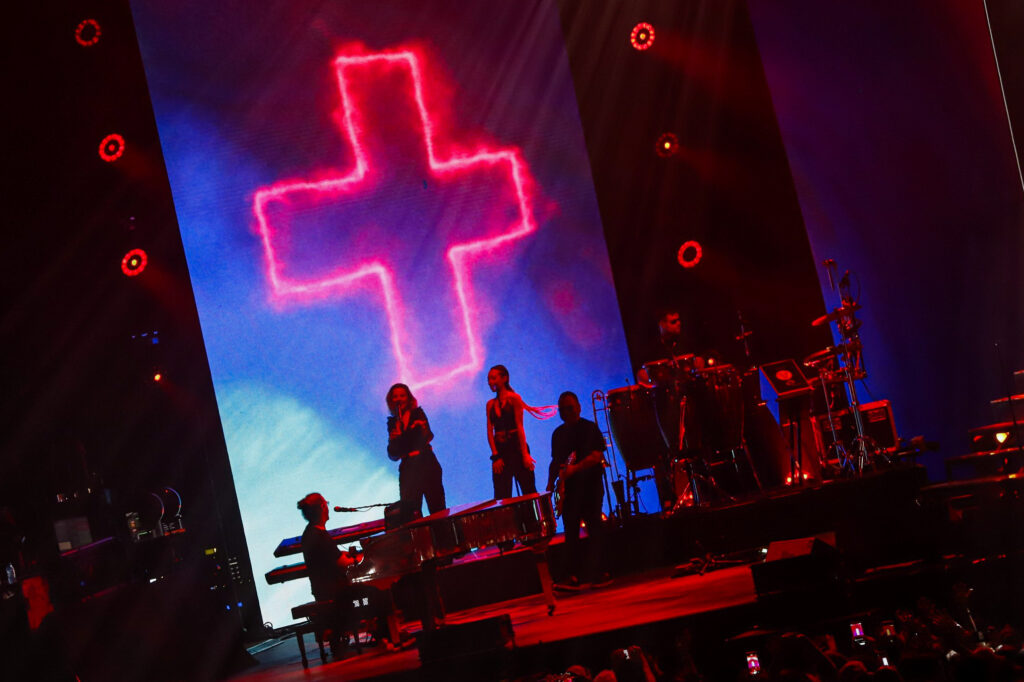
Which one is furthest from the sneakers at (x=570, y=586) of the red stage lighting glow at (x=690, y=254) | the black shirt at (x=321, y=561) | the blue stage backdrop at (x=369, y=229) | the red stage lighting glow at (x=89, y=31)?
the red stage lighting glow at (x=89, y=31)

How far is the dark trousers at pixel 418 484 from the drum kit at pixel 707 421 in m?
1.37

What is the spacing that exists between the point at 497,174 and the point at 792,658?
5574mm

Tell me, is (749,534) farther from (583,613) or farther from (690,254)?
(690,254)

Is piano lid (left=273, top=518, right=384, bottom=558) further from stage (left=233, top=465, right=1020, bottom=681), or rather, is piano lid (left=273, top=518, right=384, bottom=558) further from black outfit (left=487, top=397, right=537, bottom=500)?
black outfit (left=487, top=397, right=537, bottom=500)

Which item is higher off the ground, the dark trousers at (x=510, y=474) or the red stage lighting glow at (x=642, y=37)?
the red stage lighting glow at (x=642, y=37)

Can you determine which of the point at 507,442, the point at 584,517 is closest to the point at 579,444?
the point at 584,517

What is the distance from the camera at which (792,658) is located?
3297 millimetres

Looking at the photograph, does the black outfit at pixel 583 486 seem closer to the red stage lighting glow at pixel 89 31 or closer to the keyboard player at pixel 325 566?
the keyboard player at pixel 325 566

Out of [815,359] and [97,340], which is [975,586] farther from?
[97,340]

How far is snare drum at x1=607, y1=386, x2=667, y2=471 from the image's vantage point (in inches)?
260

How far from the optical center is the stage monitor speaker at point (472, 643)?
4102 millimetres

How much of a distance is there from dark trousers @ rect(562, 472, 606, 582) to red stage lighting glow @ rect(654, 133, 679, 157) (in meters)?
3.10

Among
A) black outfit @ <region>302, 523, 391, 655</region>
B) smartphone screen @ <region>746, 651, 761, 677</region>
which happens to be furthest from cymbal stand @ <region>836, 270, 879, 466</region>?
black outfit @ <region>302, 523, 391, 655</region>

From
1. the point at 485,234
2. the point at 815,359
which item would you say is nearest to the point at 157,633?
the point at 485,234
